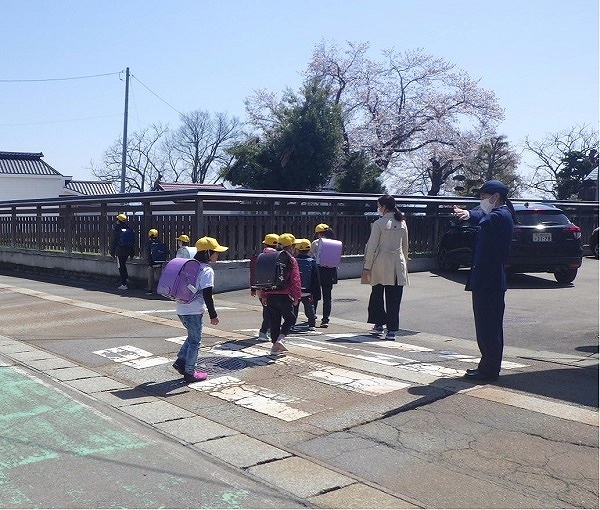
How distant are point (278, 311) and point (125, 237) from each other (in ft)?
26.8

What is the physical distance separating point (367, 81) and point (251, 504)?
124 feet

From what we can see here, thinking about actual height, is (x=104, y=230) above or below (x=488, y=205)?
below

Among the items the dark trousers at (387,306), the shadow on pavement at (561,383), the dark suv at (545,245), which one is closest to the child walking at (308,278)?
the dark trousers at (387,306)

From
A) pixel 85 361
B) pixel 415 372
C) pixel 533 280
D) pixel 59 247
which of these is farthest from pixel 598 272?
pixel 59 247

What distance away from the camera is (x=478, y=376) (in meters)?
6.84

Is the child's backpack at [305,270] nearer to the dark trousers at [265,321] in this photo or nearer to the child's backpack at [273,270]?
the dark trousers at [265,321]

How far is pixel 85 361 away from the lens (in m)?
8.41

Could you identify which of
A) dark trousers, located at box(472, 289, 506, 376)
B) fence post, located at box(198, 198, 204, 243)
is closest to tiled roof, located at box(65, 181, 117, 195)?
fence post, located at box(198, 198, 204, 243)

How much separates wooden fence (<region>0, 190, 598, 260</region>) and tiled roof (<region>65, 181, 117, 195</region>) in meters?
32.6

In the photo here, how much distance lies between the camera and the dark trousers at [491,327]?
6.74 metres

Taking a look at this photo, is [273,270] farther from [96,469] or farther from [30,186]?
[30,186]

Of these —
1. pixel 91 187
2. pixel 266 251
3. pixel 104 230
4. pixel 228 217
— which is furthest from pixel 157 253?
pixel 91 187

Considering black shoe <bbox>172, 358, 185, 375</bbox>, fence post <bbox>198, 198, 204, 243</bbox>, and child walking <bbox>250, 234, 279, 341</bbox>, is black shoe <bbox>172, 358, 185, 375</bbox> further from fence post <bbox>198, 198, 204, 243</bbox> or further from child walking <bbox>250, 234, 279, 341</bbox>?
fence post <bbox>198, 198, 204, 243</bbox>

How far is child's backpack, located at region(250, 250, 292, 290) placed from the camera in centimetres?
816
